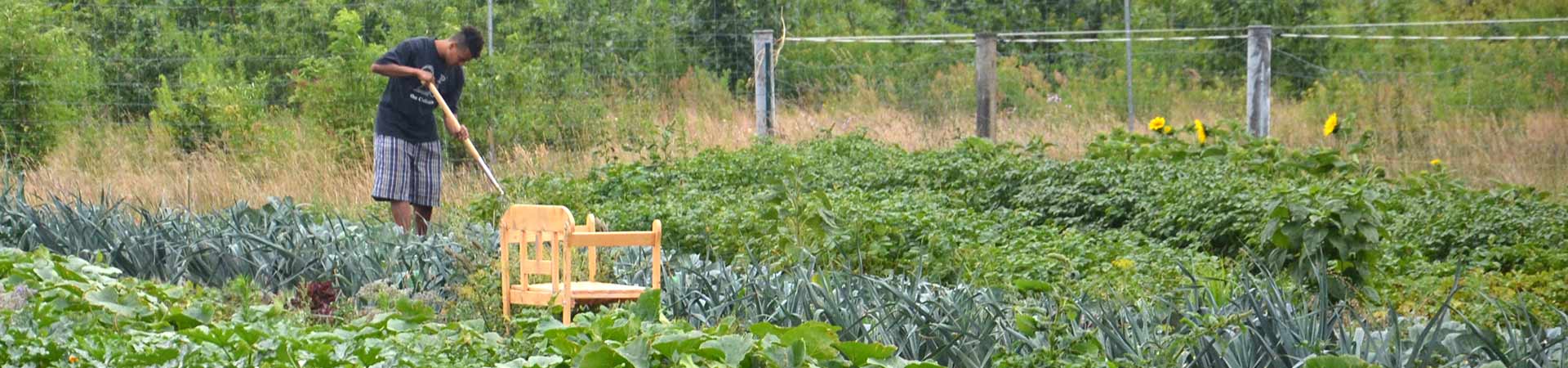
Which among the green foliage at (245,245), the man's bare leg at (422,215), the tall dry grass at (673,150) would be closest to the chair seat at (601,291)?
the green foliage at (245,245)

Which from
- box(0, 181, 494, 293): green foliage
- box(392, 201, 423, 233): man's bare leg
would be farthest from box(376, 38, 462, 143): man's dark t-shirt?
box(0, 181, 494, 293): green foliage

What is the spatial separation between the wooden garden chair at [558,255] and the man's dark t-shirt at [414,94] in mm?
3372

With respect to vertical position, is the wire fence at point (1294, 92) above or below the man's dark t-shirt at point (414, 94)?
below

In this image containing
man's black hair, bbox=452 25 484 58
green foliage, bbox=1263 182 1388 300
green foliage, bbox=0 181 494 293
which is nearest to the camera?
green foliage, bbox=1263 182 1388 300

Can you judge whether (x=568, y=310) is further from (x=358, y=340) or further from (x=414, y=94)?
(x=414, y=94)

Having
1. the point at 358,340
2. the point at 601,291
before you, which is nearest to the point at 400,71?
the point at 601,291

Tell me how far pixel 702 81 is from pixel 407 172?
5.38m

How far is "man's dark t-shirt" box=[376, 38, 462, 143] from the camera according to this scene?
296 inches

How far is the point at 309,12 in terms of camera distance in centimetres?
1145

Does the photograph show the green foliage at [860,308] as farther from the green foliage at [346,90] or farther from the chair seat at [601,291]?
the green foliage at [346,90]

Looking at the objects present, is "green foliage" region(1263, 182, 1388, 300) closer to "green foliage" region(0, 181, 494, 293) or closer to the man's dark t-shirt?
"green foliage" region(0, 181, 494, 293)

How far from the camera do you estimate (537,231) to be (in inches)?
165

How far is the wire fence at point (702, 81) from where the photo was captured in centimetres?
1072

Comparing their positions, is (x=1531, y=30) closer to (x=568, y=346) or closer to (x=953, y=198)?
(x=953, y=198)
